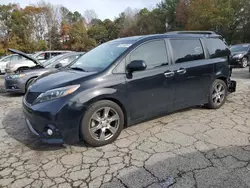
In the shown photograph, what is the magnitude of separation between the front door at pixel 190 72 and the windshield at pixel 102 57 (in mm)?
952

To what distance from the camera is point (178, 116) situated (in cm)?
440

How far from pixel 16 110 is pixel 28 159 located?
8.94 feet

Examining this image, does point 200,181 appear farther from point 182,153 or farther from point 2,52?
point 2,52

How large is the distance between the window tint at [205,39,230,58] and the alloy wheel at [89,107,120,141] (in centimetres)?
256

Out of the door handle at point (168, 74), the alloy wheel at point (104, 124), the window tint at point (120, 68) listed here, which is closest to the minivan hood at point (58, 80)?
the window tint at point (120, 68)

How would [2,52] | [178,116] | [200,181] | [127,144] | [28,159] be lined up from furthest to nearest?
[2,52] → [178,116] → [127,144] → [28,159] → [200,181]

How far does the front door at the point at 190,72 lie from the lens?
3992 millimetres

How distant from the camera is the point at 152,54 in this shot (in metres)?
3.74

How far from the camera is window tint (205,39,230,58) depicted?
15.0ft

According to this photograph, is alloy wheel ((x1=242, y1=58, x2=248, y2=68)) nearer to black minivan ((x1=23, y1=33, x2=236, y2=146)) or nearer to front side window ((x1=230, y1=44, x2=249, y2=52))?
front side window ((x1=230, y1=44, x2=249, y2=52))

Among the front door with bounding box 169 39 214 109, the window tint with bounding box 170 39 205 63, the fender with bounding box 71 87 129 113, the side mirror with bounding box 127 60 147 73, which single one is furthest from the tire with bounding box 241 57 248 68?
the fender with bounding box 71 87 129 113

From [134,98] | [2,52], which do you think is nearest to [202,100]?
[134,98]

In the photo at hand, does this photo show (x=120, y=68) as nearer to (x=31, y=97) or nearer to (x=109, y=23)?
(x=31, y=97)

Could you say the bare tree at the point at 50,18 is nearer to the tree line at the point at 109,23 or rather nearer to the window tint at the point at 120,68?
the tree line at the point at 109,23
